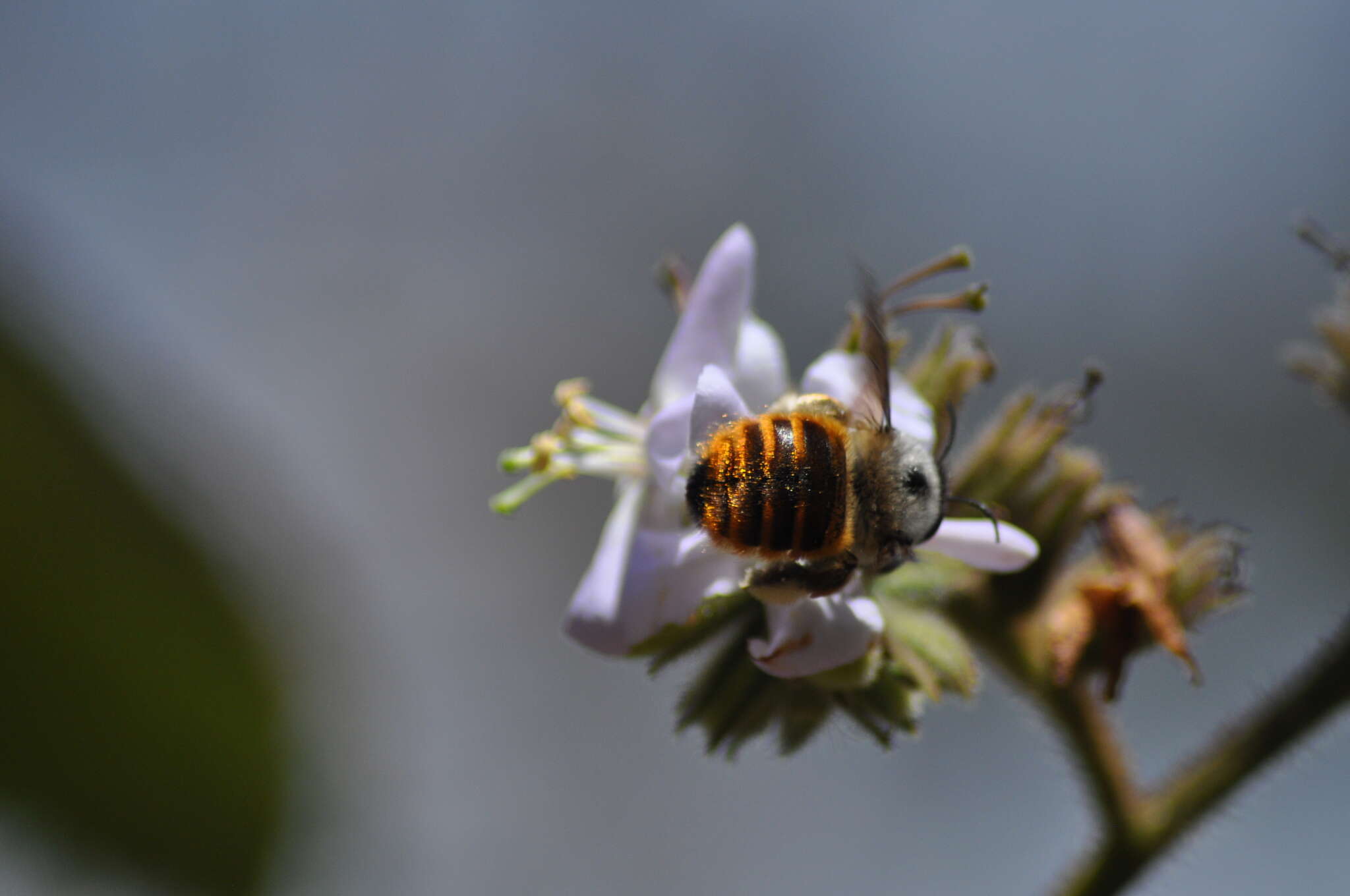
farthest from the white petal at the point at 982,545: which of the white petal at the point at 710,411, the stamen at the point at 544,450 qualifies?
the stamen at the point at 544,450

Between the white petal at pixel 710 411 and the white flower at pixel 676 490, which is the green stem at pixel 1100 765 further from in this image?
the white petal at pixel 710 411

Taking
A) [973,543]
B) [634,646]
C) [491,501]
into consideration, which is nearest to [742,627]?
[634,646]

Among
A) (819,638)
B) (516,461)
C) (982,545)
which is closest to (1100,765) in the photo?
(982,545)

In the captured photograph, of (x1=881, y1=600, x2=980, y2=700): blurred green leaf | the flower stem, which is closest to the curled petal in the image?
(x1=881, y1=600, x2=980, y2=700): blurred green leaf

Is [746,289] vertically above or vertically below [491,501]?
above

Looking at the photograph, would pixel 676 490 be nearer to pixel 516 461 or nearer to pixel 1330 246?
pixel 516 461

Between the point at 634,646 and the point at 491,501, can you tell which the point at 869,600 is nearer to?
the point at 634,646
